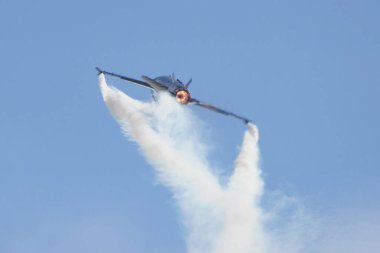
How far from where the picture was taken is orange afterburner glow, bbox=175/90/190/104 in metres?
199

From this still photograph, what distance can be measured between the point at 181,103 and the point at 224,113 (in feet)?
18.9

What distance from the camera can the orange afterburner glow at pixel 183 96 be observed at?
199 m

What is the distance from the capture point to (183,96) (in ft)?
654

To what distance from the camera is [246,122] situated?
656ft

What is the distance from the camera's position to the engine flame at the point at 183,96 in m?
199

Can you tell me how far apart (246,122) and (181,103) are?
29.1ft

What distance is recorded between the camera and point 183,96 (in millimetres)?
199375

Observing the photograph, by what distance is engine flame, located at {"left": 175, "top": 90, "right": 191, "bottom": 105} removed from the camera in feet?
654

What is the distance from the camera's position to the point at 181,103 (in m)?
200

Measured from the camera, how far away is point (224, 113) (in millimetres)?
199500

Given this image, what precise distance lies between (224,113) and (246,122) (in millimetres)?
3139
